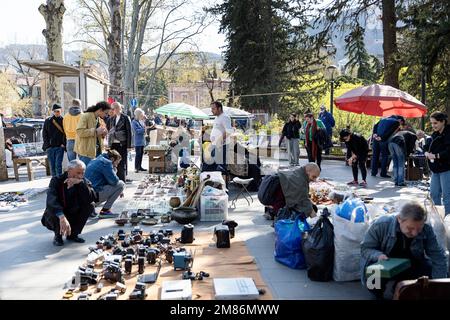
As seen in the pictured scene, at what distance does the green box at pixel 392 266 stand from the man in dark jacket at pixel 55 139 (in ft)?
27.1

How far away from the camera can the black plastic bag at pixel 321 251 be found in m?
5.23

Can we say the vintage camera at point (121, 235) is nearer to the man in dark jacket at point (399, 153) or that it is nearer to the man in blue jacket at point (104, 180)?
the man in blue jacket at point (104, 180)

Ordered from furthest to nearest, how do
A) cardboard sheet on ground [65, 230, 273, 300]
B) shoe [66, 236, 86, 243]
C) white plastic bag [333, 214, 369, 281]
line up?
shoe [66, 236, 86, 243]
white plastic bag [333, 214, 369, 281]
cardboard sheet on ground [65, 230, 273, 300]

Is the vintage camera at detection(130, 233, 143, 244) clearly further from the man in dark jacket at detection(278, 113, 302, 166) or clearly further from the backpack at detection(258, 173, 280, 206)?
the man in dark jacket at detection(278, 113, 302, 166)

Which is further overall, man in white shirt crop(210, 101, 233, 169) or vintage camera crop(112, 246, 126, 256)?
man in white shirt crop(210, 101, 233, 169)

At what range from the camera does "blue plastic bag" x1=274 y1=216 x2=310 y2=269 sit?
18.7ft

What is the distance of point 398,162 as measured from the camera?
1179 cm

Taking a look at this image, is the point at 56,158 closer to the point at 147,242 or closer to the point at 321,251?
the point at 147,242

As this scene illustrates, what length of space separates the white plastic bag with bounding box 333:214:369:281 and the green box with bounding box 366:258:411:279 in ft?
2.83

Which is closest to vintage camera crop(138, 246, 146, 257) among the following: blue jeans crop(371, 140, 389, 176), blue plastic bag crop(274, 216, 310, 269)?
blue plastic bag crop(274, 216, 310, 269)

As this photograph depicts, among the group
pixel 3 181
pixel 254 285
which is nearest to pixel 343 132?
pixel 254 285

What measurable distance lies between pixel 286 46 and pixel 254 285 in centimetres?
2643

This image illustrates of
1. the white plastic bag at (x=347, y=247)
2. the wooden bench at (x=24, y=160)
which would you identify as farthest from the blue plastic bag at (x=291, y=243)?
the wooden bench at (x=24, y=160)
